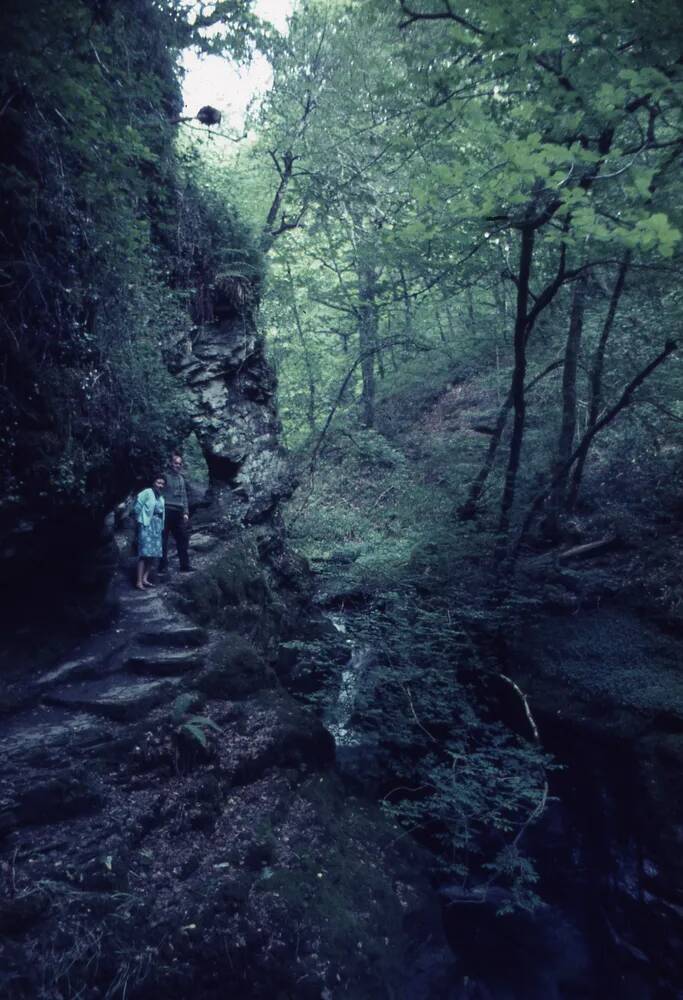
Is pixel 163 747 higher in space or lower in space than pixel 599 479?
lower

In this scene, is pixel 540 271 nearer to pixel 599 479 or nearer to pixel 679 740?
pixel 599 479

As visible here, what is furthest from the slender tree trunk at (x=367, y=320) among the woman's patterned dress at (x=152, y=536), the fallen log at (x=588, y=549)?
the fallen log at (x=588, y=549)

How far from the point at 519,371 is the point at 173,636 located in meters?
6.51

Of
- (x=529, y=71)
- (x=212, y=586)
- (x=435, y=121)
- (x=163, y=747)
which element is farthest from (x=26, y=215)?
(x=212, y=586)

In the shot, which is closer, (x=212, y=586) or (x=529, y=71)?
(x=529, y=71)

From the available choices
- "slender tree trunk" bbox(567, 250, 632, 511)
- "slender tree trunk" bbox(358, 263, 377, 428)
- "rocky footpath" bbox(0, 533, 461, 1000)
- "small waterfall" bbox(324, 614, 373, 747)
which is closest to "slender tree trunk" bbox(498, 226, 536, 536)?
"slender tree trunk" bbox(567, 250, 632, 511)

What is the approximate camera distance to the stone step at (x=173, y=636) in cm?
780

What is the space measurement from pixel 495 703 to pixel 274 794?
408 centimetres

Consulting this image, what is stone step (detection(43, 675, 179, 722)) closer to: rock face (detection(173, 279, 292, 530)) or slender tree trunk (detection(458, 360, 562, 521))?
rock face (detection(173, 279, 292, 530))

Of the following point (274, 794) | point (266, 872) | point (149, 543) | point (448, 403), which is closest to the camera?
point (266, 872)

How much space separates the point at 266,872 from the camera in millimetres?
5844

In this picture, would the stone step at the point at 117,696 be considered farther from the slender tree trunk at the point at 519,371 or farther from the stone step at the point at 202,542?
the slender tree trunk at the point at 519,371

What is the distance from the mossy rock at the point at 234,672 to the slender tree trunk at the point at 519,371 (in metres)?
4.36

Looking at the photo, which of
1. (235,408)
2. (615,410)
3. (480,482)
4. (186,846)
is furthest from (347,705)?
(615,410)
